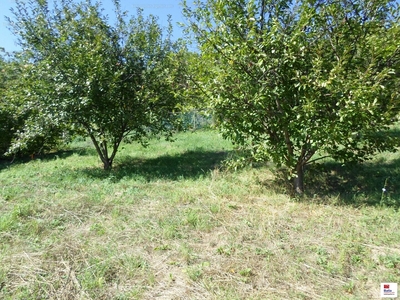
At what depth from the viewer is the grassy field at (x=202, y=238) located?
2.67 m

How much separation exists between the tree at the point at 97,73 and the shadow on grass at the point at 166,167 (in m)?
0.67

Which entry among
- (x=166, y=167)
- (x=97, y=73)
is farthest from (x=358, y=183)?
(x=97, y=73)

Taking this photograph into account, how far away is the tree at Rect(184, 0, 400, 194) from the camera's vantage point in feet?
12.7

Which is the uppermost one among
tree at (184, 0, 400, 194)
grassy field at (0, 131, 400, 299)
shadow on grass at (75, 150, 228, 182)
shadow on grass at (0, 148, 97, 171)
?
tree at (184, 0, 400, 194)

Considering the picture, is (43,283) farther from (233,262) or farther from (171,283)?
(233,262)

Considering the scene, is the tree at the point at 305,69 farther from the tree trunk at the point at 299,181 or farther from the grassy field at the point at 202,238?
the grassy field at the point at 202,238

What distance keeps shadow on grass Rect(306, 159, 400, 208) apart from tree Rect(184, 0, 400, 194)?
674mm

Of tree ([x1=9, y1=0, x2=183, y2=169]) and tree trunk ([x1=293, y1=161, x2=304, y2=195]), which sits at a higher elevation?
tree ([x1=9, y1=0, x2=183, y2=169])

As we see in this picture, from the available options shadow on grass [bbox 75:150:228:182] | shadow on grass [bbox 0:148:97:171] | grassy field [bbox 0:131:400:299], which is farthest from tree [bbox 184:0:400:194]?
shadow on grass [bbox 0:148:97:171]

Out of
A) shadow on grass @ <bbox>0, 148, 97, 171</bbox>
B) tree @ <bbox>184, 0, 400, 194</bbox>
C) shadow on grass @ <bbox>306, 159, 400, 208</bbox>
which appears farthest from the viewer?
shadow on grass @ <bbox>0, 148, 97, 171</bbox>

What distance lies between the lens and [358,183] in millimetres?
5547

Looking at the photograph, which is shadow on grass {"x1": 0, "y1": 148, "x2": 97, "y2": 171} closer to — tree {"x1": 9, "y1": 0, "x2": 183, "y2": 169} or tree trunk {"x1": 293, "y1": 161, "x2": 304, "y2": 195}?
tree {"x1": 9, "y1": 0, "x2": 183, "y2": 169}

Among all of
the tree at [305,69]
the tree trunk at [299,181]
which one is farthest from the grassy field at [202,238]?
the tree at [305,69]

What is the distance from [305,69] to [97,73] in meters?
4.14
